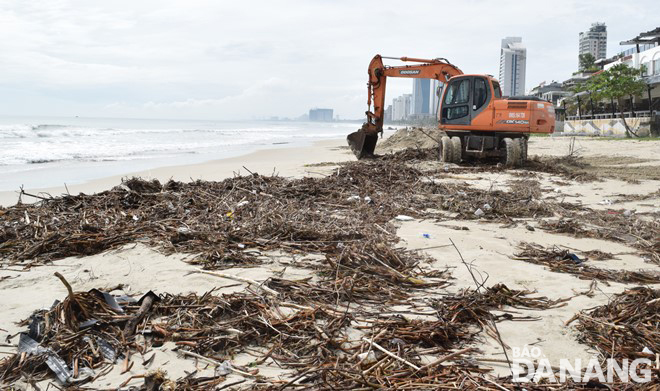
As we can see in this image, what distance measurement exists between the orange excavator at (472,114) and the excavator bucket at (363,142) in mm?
38

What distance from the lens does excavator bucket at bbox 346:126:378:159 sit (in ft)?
47.5

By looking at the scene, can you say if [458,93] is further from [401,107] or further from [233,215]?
[401,107]

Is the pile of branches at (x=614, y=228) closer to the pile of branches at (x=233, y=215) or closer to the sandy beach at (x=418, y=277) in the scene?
the sandy beach at (x=418, y=277)

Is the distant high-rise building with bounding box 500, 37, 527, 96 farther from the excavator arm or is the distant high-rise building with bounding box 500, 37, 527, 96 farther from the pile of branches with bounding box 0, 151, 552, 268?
the pile of branches with bounding box 0, 151, 552, 268

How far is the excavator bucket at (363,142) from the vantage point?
14.5m

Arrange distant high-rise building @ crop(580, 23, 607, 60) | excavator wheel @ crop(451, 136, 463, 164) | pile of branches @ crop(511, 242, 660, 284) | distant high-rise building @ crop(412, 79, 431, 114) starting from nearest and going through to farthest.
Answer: pile of branches @ crop(511, 242, 660, 284)
excavator wheel @ crop(451, 136, 463, 164)
distant high-rise building @ crop(412, 79, 431, 114)
distant high-rise building @ crop(580, 23, 607, 60)

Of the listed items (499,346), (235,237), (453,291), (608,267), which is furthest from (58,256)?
(608,267)

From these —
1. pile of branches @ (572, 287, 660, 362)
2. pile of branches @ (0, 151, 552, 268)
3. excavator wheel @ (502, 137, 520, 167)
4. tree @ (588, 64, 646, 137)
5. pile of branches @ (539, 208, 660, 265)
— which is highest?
tree @ (588, 64, 646, 137)

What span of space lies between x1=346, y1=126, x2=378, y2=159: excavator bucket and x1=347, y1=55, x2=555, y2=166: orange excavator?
0.12 feet

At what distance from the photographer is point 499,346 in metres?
2.71

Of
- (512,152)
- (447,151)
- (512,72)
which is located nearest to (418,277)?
(512,152)

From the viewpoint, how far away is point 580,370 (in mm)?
2463

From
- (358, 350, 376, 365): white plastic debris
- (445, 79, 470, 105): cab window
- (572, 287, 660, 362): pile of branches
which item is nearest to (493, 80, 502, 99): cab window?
(445, 79, 470, 105): cab window

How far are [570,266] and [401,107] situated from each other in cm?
12445
